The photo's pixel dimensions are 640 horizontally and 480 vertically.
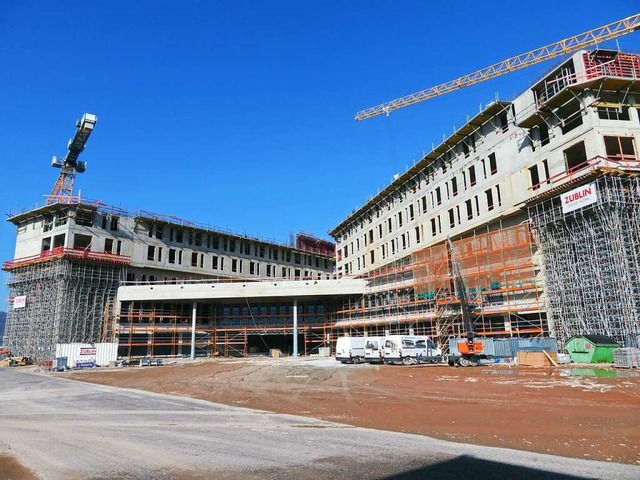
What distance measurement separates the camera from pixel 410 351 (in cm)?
3369

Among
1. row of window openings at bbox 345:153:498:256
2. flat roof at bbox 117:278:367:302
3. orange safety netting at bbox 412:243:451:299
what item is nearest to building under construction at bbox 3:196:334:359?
flat roof at bbox 117:278:367:302

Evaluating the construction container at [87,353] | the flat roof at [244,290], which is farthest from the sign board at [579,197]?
the construction container at [87,353]

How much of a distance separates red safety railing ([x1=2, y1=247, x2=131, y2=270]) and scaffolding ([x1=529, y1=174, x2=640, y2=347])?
4513 centimetres

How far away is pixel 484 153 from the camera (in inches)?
1606

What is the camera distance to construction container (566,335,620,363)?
26.2 m

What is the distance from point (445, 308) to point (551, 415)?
28471 mm

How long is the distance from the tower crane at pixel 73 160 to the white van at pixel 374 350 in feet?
176

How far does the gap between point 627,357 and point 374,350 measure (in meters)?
16.6

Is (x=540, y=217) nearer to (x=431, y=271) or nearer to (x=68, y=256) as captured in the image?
(x=431, y=271)

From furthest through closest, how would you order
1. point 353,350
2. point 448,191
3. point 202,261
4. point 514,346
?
point 202,261 → point 448,191 → point 353,350 → point 514,346

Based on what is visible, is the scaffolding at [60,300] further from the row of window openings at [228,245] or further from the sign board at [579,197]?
the sign board at [579,197]

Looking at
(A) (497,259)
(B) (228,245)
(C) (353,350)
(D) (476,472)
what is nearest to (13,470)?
(D) (476,472)

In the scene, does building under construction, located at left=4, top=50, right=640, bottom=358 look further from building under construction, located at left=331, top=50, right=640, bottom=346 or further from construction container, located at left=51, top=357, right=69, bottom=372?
construction container, located at left=51, top=357, right=69, bottom=372

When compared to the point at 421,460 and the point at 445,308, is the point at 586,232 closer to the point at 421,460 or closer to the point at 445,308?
the point at 445,308
